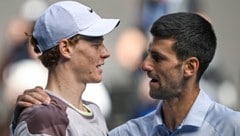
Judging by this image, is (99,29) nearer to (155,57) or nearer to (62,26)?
(62,26)

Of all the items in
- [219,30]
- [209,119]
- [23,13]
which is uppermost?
[209,119]

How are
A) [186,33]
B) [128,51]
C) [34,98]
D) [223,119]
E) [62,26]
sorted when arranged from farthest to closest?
[128,51] < [186,33] < [223,119] < [62,26] < [34,98]

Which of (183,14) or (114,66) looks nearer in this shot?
(183,14)

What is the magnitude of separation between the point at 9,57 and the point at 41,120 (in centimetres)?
402

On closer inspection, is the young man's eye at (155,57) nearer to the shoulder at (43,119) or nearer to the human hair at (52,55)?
the human hair at (52,55)

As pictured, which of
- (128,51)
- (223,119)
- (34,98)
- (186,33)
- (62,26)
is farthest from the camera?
(128,51)

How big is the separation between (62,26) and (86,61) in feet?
0.58

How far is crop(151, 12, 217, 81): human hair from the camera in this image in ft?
14.1

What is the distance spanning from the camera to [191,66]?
434 cm

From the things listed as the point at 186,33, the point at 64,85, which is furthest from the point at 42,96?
Result: the point at 186,33

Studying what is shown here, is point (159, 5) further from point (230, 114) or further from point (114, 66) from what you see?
point (230, 114)

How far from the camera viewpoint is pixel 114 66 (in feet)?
32.7

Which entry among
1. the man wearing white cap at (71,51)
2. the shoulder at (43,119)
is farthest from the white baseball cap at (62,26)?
the shoulder at (43,119)

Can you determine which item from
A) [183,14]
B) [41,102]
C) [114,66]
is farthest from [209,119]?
[114,66]
